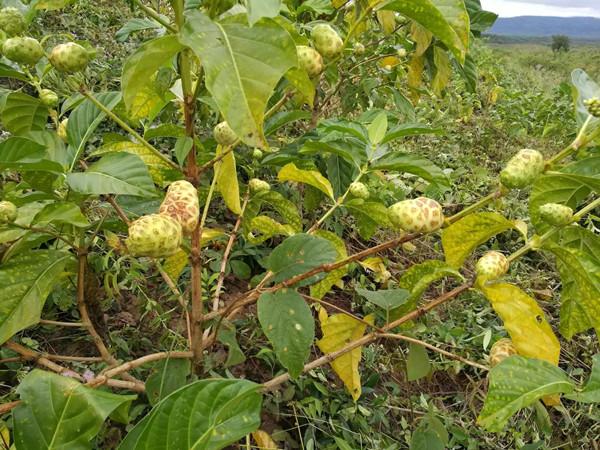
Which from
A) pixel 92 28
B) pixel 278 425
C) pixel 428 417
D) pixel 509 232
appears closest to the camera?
pixel 428 417

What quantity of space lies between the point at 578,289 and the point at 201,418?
1.90 feet

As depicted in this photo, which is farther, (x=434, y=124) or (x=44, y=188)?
(x=434, y=124)

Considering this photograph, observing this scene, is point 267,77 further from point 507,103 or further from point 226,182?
point 507,103

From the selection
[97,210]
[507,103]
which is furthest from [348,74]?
[507,103]

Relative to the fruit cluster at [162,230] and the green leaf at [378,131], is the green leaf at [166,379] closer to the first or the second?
the fruit cluster at [162,230]

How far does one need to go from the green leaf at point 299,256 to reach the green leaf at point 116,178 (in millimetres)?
232

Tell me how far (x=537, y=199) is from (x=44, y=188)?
2.47 feet

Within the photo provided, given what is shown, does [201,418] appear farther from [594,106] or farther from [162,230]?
[594,106]

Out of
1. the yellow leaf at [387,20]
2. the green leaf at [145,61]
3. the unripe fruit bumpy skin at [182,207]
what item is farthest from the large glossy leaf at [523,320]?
the yellow leaf at [387,20]

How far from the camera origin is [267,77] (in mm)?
507

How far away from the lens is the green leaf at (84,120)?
82 centimetres

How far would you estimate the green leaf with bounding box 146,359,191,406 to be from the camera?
897 millimetres

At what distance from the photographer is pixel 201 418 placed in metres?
0.52

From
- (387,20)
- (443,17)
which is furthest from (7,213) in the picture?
(387,20)
